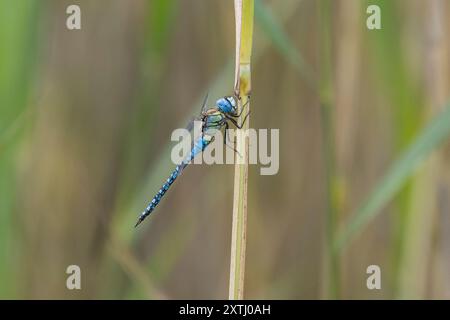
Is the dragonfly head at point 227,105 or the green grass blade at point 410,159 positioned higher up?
the dragonfly head at point 227,105

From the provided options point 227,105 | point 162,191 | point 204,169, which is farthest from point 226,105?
point 204,169

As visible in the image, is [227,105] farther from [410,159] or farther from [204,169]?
[204,169]

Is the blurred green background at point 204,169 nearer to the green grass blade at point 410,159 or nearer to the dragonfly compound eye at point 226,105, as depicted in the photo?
the green grass blade at point 410,159

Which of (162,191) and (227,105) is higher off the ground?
(227,105)

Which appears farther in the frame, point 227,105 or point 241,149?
point 227,105

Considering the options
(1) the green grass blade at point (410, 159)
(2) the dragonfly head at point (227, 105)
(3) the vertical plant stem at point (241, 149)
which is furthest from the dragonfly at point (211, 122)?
(1) the green grass blade at point (410, 159)

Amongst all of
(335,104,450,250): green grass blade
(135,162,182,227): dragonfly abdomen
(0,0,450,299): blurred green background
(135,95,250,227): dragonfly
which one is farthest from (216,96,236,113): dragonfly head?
(0,0,450,299): blurred green background

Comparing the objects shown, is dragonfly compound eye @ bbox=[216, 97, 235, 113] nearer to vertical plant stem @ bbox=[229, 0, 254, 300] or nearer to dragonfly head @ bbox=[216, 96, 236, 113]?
dragonfly head @ bbox=[216, 96, 236, 113]
